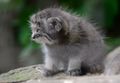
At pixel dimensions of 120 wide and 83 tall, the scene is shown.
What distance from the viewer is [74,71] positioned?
4.88 meters

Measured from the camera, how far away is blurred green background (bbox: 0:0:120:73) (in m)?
7.66

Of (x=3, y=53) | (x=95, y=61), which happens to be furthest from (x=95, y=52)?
(x=3, y=53)

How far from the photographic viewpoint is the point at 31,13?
7.93 meters

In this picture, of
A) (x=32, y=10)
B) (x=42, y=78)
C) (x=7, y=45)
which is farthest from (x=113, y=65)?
(x=7, y=45)

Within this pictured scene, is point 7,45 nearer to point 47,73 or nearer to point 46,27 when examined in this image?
point 47,73

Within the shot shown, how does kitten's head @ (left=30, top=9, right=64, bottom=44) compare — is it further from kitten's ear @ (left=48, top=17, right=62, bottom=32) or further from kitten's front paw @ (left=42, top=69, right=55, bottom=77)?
kitten's front paw @ (left=42, top=69, right=55, bottom=77)

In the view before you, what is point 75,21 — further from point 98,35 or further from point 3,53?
point 3,53

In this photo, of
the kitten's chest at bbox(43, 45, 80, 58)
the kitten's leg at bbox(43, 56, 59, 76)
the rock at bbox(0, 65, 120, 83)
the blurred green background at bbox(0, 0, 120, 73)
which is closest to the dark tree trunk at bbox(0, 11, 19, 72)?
the blurred green background at bbox(0, 0, 120, 73)

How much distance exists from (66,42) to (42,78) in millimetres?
334

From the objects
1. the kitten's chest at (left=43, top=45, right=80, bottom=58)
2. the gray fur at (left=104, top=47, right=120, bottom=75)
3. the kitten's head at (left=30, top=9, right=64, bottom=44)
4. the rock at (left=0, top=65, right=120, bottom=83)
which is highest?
the kitten's head at (left=30, top=9, right=64, bottom=44)

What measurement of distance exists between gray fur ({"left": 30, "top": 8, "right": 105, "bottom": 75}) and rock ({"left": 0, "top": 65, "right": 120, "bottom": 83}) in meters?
0.13

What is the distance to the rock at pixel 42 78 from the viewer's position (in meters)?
4.05

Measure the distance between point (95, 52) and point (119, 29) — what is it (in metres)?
3.07

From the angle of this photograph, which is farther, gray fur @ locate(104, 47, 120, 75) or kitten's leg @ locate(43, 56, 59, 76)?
kitten's leg @ locate(43, 56, 59, 76)
